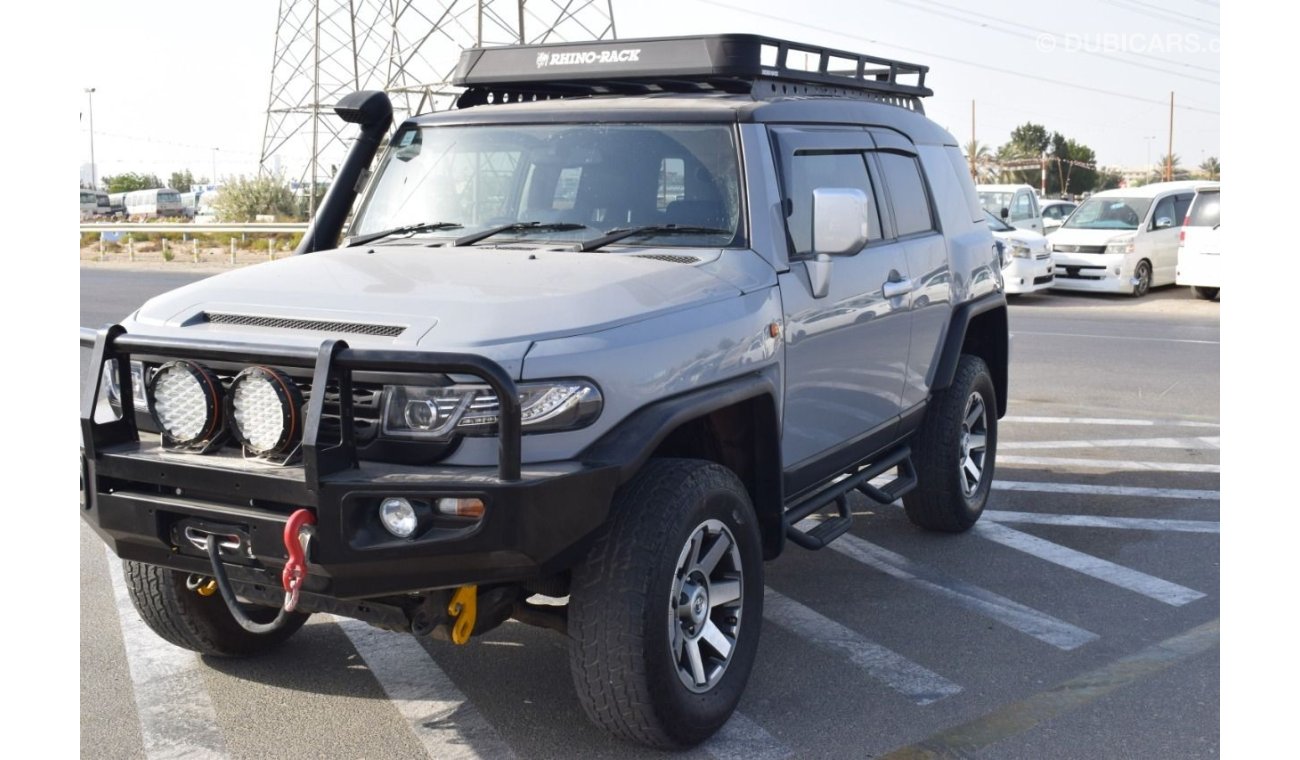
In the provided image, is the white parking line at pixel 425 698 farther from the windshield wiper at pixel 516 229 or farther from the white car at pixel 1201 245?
the white car at pixel 1201 245

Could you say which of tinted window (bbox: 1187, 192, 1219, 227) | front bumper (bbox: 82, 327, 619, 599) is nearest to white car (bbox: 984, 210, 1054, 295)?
tinted window (bbox: 1187, 192, 1219, 227)

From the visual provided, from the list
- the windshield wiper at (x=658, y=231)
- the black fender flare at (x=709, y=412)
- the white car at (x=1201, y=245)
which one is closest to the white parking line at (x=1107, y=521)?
the black fender flare at (x=709, y=412)

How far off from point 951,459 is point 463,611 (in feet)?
10.8

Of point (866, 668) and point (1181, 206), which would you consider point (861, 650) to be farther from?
point (1181, 206)

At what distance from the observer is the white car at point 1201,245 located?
67.7ft

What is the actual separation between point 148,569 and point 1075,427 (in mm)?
7307

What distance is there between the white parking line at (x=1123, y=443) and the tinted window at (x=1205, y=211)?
12590 mm

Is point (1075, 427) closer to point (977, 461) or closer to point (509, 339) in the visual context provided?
point (977, 461)

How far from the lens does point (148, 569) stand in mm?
4688

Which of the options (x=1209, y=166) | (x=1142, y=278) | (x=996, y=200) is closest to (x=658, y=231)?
(x=1142, y=278)

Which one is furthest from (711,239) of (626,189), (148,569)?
(148,569)

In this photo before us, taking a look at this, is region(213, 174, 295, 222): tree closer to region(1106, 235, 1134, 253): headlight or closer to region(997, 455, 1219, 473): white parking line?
region(1106, 235, 1134, 253): headlight

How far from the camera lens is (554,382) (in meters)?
3.82

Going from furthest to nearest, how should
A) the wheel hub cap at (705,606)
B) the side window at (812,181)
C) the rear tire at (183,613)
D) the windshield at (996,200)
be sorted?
the windshield at (996,200) → the side window at (812,181) → the rear tire at (183,613) → the wheel hub cap at (705,606)
